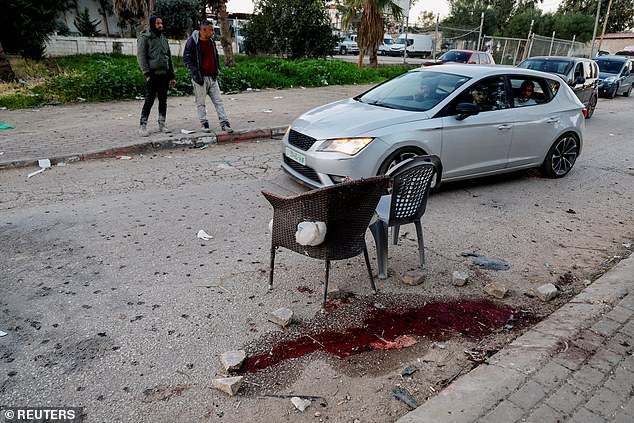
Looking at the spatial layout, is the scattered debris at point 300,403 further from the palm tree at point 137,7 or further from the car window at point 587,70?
the palm tree at point 137,7

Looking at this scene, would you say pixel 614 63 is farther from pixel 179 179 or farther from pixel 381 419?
pixel 381 419

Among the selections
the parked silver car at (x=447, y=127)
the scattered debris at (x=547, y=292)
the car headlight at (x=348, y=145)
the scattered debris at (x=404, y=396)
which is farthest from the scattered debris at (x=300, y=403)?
the car headlight at (x=348, y=145)

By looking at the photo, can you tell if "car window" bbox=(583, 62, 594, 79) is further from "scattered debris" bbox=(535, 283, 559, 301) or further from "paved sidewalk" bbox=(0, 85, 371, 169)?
"scattered debris" bbox=(535, 283, 559, 301)

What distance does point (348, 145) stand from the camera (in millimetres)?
5547

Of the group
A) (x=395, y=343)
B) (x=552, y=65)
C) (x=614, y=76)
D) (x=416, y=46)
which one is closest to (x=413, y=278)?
(x=395, y=343)

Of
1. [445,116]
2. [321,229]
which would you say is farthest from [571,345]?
[445,116]

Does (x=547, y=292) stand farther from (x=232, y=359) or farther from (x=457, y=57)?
(x=457, y=57)

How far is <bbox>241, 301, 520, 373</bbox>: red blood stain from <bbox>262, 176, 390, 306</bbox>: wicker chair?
0.45 m

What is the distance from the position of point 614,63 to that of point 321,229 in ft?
72.5

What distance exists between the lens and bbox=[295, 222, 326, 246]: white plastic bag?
3.42m

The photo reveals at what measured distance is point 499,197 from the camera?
6633 mm

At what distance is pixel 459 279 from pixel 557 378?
4.32 feet

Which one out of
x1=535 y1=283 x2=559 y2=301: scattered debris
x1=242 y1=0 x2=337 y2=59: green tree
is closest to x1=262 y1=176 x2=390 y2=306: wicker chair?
x1=535 y1=283 x2=559 y2=301: scattered debris

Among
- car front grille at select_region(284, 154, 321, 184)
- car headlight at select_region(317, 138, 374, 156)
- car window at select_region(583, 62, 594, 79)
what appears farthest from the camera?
car window at select_region(583, 62, 594, 79)
